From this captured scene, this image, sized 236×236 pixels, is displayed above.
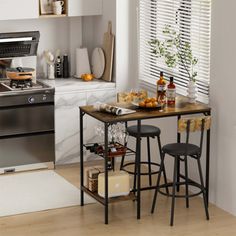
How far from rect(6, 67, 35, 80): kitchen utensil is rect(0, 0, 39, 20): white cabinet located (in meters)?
0.55

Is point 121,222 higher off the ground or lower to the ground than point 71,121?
lower

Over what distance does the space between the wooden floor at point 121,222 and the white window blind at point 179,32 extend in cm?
106

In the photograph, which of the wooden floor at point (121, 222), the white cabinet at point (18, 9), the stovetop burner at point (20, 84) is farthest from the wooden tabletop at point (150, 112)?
the white cabinet at point (18, 9)

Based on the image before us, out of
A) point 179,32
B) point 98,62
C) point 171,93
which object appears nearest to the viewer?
point 171,93

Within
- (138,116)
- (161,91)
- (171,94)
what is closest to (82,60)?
(161,91)

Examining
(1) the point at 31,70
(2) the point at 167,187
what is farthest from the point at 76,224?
(1) the point at 31,70

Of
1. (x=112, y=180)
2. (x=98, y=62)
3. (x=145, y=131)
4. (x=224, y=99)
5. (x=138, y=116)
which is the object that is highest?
(x=98, y=62)

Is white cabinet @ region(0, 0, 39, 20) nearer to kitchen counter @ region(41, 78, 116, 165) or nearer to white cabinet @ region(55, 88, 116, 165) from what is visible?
kitchen counter @ region(41, 78, 116, 165)

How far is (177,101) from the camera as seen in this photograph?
6.86m

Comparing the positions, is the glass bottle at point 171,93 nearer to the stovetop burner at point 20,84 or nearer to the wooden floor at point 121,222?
the wooden floor at point 121,222

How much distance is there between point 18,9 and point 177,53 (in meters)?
1.76

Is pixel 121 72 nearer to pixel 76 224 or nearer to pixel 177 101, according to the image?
pixel 177 101

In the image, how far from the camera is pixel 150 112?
6.45 meters

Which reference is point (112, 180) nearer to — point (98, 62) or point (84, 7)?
point (98, 62)
